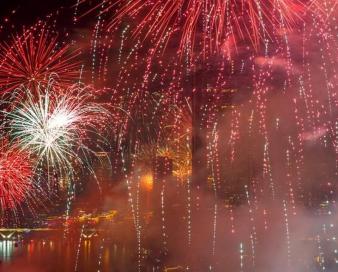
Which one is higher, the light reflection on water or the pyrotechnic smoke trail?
the pyrotechnic smoke trail

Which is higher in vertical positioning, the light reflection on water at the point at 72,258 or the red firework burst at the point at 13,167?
the red firework burst at the point at 13,167

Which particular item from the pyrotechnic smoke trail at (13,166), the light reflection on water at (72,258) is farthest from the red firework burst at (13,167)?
the light reflection on water at (72,258)

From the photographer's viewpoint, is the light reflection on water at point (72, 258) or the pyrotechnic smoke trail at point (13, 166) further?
the pyrotechnic smoke trail at point (13, 166)

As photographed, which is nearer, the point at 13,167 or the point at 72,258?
the point at 72,258

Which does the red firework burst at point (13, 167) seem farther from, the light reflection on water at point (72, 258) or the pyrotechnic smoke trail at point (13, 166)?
the light reflection on water at point (72, 258)

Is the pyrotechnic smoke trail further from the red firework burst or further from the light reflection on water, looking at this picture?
the light reflection on water

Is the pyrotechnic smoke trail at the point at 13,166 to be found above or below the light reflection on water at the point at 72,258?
above

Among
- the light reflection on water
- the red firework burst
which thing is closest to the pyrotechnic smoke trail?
the red firework burst

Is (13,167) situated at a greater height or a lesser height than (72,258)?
greater

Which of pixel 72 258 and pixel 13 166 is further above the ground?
pixel 13 166

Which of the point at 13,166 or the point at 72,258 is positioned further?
the point at 13,166

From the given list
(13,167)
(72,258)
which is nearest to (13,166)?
(13,167)

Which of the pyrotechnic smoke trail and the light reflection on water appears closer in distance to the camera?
the light reflection on water

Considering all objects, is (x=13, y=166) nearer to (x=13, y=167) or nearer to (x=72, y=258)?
(x=13, y=167)
